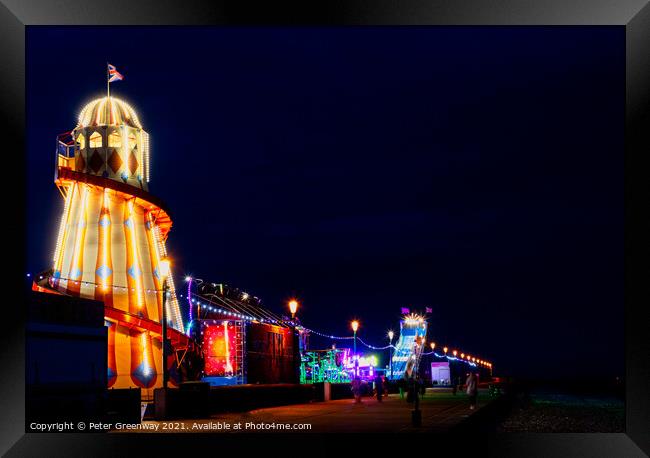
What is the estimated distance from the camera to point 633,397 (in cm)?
→ 1541

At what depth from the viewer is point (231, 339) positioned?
39.5 meters

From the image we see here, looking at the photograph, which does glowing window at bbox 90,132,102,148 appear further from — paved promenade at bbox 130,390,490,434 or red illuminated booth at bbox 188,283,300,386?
paved promenade at bbox 130,390,490,434

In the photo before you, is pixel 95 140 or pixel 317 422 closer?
pixel 317 422

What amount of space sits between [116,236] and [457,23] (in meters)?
24.6

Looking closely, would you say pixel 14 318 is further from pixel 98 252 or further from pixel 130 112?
pixel 130 112

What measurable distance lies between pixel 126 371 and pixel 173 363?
395cm

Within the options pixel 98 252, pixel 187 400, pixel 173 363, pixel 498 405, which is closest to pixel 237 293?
pixel 173 363

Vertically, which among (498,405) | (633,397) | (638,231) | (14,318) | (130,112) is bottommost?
(498,405)

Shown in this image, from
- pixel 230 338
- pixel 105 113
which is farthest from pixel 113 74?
pixel 230 338

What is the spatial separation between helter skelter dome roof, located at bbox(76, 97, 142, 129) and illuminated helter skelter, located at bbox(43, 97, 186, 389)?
0.14 feet

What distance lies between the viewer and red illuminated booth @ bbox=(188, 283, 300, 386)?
128 ft

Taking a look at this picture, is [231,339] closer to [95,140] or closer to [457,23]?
[95,140]

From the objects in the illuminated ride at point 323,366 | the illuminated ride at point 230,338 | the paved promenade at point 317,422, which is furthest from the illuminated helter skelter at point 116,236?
the illuminated ride at point 323,366

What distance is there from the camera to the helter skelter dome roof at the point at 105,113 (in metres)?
38.4
